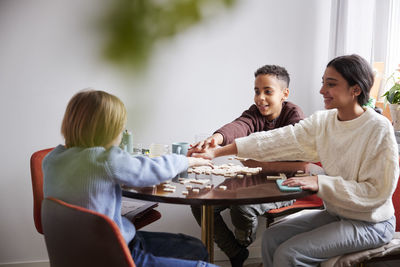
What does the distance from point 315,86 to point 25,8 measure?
87.7 inches

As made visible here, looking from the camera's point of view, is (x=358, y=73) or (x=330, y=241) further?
(x=358, y=73)

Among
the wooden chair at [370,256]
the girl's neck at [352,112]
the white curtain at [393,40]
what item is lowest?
the wooden chair at [370,256]

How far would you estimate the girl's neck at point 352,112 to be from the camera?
194cm

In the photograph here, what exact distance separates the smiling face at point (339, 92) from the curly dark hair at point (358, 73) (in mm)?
20

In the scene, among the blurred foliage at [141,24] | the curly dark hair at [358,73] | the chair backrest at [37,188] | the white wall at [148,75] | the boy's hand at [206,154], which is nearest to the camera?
the curly dark hair at [358,73]

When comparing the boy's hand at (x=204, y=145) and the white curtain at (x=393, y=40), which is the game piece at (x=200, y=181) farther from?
the white curtain at (x=393, y=40)

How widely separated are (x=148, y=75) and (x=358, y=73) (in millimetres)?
1661

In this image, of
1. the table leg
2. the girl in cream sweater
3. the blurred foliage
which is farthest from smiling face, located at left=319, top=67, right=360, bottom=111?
the blurred foliage

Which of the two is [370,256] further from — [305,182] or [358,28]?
[358,28]

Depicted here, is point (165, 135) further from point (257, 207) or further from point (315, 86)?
point (315, 86)

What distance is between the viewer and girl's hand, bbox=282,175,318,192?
66.6 inches

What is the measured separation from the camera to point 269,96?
273cm

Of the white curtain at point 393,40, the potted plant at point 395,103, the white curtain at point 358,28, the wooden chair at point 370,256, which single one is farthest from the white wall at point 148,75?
the wooden chair at point 370,256

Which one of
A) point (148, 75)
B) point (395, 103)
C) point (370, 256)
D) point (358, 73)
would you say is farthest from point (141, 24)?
point (370, 256)
